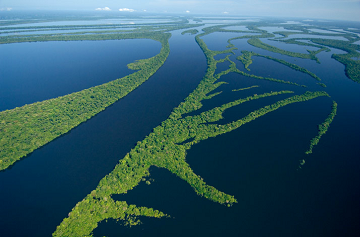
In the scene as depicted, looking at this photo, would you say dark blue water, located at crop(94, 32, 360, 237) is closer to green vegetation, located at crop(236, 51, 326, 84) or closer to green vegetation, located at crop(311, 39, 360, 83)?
green vegetation, located at crop(236, 51, 326, 84)

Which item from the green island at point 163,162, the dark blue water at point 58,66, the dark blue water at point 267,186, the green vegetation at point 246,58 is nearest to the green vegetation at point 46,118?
the dark blue water at point 58,66

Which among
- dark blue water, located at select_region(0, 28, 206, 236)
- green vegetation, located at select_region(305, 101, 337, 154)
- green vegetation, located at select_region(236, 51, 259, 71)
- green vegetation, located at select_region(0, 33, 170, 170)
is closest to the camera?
dark blue water, located at select_region(0, 28, 206, 236)

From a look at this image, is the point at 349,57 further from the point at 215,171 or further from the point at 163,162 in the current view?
the point at 163,162

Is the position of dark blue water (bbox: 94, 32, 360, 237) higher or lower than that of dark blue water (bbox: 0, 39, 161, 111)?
lower

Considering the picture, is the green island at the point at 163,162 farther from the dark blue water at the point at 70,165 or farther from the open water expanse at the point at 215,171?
the dark blue water at the point at 70,165

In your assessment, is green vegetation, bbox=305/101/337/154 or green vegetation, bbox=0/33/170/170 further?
green vegetation, bbox=305/101/337/154

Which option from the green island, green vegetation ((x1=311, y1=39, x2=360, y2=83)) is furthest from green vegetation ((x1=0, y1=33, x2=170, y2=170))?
green vegetation ((x1=311, y1=39, x2=360, y2=83))

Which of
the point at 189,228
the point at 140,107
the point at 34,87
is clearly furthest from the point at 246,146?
the point at 34,87

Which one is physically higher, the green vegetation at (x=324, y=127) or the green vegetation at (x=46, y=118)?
the green vegetation at (x=46, y=118)
